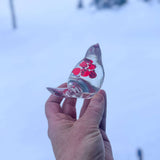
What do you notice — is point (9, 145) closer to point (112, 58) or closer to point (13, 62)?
point (13, 62)

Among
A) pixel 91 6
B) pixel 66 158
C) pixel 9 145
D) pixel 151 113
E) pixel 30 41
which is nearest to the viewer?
pixel 66 158

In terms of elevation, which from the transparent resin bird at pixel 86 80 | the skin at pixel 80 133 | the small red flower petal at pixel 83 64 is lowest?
the skin at pixel 80 133

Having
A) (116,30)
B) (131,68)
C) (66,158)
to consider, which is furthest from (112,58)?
(66,158)

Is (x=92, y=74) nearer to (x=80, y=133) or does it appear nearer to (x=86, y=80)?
(x=86, y=80)

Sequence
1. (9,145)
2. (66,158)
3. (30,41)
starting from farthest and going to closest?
1. (30,41)
2. (9,145)
3. (66,158)

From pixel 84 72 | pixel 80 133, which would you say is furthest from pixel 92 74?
pixel 80 133
